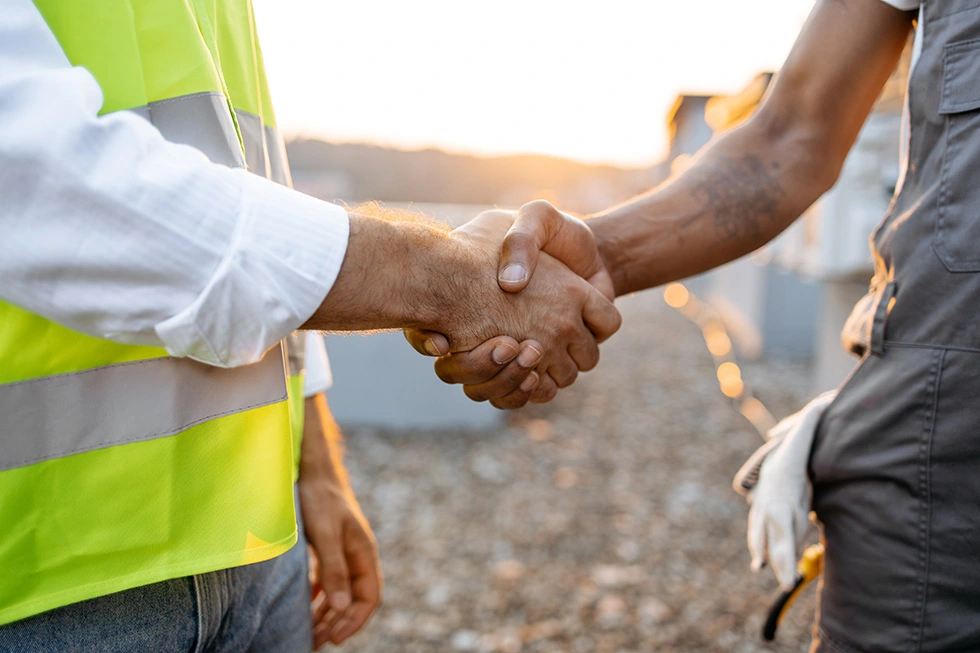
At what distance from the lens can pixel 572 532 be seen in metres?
4.10

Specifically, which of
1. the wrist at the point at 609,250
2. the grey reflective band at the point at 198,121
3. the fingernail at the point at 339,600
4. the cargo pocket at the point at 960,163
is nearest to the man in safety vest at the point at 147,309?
the grey reflective band at the point at 198,121

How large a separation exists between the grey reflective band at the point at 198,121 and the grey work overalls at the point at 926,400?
3.96ft

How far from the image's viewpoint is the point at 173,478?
3.33 feet

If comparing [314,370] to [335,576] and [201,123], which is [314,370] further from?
[201,123]

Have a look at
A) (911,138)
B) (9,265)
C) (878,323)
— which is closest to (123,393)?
(9,265)

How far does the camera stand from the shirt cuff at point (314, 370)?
1.66m

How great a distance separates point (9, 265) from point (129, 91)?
0.94 ft

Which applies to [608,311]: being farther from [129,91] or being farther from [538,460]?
[538,460]

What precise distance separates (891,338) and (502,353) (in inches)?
30.6

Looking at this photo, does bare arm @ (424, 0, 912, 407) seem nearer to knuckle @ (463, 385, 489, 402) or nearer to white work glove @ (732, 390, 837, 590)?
knuckle @ (463, 385, 489, 402)

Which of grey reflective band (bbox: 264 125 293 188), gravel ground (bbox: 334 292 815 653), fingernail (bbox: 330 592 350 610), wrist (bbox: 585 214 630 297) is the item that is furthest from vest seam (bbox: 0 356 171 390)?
gravel ground (bbox: 334 292 815 653)

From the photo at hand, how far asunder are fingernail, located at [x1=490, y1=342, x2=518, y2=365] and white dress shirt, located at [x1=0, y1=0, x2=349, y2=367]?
645mm

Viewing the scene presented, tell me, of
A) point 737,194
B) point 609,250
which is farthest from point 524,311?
point 737,194

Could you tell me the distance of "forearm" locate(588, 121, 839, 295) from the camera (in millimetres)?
1785
